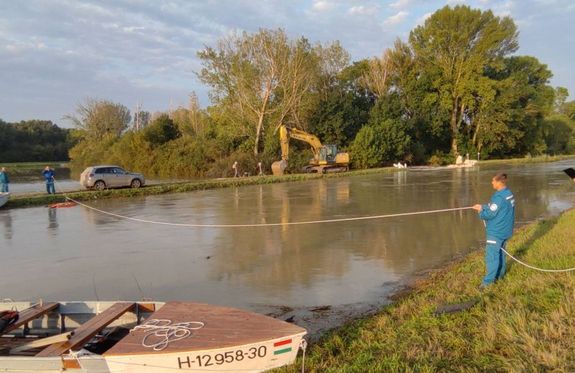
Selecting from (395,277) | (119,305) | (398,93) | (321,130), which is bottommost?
(395,277)

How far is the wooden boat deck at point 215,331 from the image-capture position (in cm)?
457

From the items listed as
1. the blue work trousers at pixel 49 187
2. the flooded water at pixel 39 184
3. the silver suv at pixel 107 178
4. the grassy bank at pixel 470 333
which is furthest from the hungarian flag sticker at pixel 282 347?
the flooded water at pixel 39 184

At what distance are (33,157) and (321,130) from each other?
222ft

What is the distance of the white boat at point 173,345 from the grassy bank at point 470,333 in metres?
0.50

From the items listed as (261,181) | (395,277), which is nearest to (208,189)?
(261,181)

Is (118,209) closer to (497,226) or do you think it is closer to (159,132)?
(497,226)

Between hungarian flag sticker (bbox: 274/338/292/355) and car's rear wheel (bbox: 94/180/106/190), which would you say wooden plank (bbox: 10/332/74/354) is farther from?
car's rear wheel (bbox: 94/180/106/190)

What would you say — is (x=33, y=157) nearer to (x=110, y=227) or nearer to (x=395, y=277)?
(x=110, y=227)

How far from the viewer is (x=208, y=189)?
31781 mm

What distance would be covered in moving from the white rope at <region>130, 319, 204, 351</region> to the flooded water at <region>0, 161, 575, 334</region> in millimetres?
2397

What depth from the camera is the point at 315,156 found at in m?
46.4

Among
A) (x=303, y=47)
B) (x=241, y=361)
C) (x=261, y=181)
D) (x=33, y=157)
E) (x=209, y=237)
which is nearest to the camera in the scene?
(x=241, y=361)

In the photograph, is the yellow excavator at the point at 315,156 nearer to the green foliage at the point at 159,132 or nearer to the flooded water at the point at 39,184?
the flooded water at the point at 39,184

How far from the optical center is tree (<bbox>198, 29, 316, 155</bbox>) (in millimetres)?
47469
